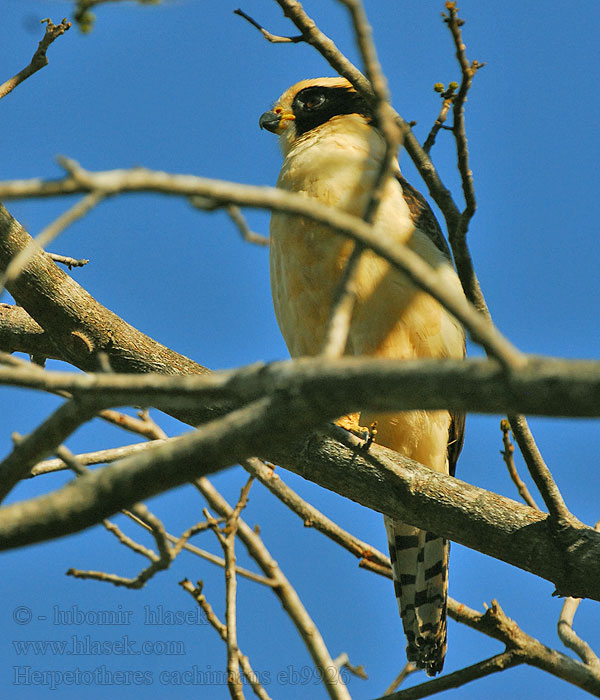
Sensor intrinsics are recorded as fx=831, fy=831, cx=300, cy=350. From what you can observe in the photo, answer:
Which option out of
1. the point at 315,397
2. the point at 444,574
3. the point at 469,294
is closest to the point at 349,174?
the point at 469,294

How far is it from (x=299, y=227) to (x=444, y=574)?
7.11ft

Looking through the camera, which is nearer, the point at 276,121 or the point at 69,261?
the point at 69,261

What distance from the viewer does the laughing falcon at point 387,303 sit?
4.60 m

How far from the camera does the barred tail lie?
4.75m

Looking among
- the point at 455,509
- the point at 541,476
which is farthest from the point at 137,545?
the point at 541,476

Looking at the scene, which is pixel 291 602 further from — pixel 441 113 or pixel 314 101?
pixel 314 101

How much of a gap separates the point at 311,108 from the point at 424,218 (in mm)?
1351

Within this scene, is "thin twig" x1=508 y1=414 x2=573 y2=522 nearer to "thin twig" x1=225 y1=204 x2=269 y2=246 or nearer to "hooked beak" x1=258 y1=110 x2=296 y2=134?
"thin twig" x1=225 y1=204 x2=269 y2=246

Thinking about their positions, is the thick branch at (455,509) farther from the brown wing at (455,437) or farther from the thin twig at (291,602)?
the brown wing at (455,437)

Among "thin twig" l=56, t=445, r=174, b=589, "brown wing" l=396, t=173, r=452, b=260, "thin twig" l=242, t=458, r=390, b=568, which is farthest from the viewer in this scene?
"brown wing" l=396, t=173, r=452, b=260

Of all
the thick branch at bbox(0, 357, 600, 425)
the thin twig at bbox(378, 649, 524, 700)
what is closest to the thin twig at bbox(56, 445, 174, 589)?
the thick branch at bbox(0, 357, 600, 425)

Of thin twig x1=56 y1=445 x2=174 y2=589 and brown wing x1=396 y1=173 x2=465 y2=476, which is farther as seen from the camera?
brown wing x1=396 y1=173 x2=465 y2=476

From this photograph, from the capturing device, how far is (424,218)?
4945 millimetres

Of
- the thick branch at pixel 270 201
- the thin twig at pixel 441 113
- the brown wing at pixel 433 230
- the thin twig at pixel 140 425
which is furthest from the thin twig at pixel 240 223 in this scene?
the brown wing at pixel 433 230
